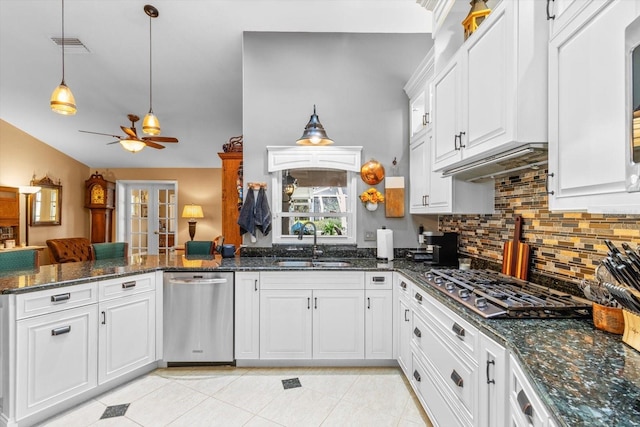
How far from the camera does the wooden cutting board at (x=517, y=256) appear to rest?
1928 mm

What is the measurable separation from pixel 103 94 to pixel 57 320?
3.99 meters

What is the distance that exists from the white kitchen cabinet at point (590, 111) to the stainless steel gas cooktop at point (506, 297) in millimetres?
440

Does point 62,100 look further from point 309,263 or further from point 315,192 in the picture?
point 309,263

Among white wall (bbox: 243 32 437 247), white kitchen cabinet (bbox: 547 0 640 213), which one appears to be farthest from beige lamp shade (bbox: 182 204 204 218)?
white kitchen cabinet (bbox: 547 0 640 213)

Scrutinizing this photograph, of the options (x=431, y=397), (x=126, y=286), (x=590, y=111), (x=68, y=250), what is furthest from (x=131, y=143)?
(x=590, y=111)

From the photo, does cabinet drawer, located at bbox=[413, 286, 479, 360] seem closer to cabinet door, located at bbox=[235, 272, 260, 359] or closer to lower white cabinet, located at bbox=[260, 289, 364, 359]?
lower white cabinet, located at bbox=[260, 289, 364, 359]

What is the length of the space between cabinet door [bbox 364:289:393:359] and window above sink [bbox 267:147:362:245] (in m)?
0.79

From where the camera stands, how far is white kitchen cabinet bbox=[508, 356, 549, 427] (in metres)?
0.87

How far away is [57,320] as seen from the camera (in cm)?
206

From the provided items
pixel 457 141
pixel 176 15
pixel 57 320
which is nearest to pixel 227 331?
pixel 57 320

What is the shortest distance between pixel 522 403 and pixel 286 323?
1.96 meters

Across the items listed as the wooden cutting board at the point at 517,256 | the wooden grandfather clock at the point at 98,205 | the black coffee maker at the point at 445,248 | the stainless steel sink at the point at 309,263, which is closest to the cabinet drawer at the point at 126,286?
the stainless steel sink at the point at 309,263

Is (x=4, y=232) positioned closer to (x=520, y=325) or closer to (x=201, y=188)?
(x=201, y=188)

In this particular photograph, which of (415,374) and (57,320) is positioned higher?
(57,320)
